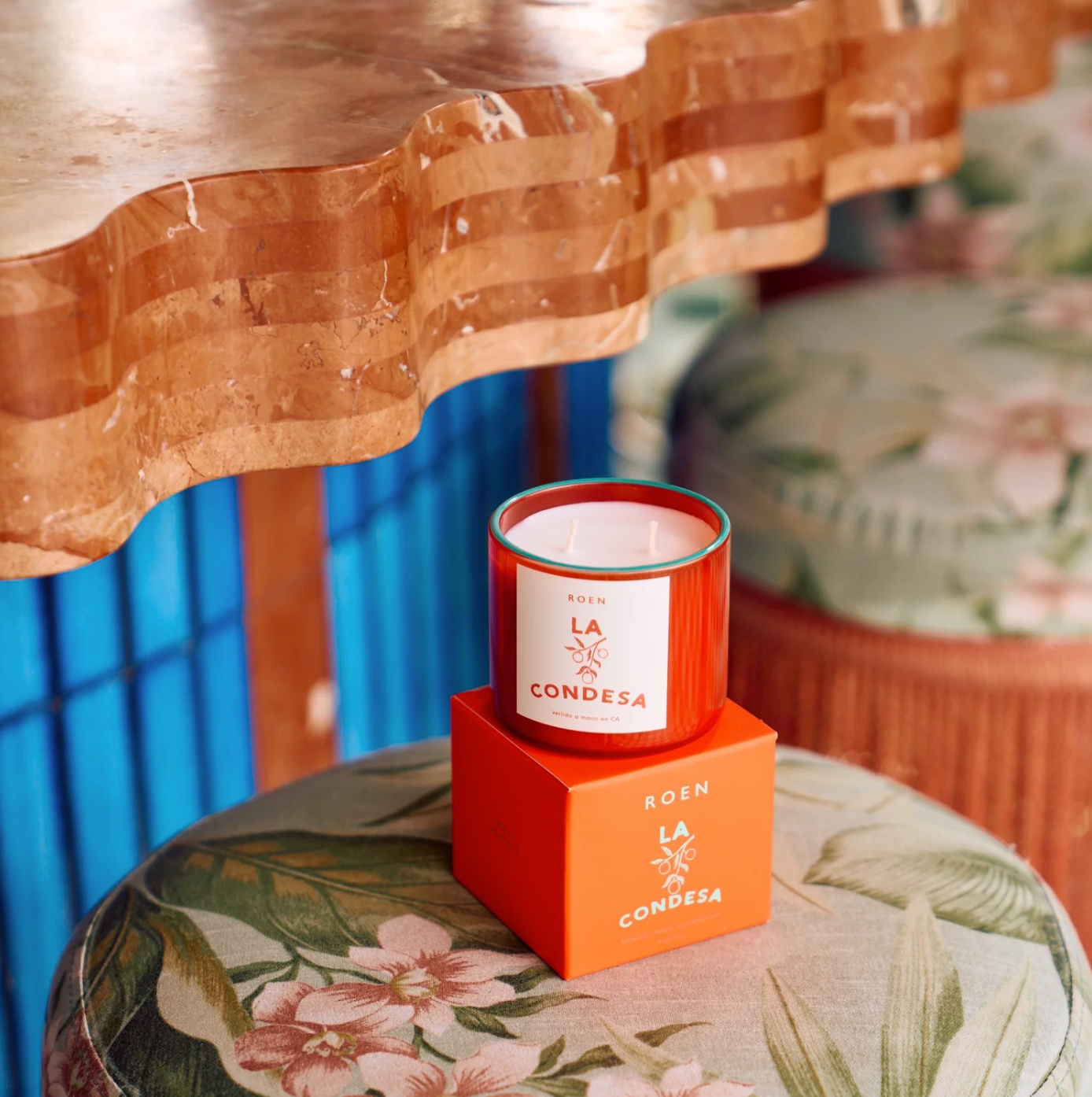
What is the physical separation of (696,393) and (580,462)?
0.61 metres

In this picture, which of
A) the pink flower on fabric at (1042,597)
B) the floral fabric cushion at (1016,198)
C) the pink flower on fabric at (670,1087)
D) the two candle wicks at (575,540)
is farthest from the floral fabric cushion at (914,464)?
the pink flower on fabric at (670,1087)

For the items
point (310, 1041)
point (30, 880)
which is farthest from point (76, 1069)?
point (30, 880)

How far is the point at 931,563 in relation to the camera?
110cm

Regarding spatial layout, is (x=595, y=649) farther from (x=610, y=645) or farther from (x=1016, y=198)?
(x=1016, y=198)

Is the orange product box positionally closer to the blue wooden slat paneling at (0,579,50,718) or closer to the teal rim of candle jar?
the teal rim of candle jar

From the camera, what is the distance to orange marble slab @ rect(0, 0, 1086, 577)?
50 centimetres

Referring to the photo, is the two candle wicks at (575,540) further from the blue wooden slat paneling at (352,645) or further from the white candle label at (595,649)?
the blue wooden slat paneling at (352,645)

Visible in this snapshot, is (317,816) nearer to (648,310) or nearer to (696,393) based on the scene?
(648,310)

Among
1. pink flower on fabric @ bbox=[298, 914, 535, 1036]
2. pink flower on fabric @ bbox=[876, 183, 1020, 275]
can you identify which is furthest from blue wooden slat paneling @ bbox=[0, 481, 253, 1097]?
pink flower on fabric @ bbox=[876, 183, 1020, 275]

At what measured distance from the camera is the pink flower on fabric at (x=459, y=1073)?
1.84 ft

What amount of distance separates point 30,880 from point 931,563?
657mm

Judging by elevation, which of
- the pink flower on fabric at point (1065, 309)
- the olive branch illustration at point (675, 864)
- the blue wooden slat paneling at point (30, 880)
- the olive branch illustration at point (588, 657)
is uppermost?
the olive branch illustration at point (588, 657)

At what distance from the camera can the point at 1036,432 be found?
3.68 ft

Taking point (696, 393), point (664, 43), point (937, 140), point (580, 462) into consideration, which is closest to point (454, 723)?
point (664, 43)
